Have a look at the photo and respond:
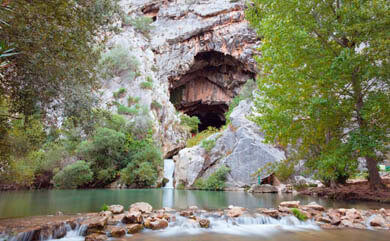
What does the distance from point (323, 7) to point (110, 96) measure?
25.1 meters

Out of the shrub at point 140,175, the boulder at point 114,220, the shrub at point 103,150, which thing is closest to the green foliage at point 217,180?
the shrub at point 140,175

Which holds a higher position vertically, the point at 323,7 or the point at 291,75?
the point at 323,7

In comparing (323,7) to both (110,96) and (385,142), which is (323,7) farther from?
(110,96)

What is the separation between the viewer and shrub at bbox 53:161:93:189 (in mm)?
17719

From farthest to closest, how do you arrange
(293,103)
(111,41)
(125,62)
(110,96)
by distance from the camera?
(111,41)
(125,62)
(110,96)
(293,103)

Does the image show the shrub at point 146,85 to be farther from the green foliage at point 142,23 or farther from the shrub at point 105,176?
the shrub at point 105,176

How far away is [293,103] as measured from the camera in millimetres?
8359

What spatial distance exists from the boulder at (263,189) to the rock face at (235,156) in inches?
34.1

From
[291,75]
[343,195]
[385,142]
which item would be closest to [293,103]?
[291,75]

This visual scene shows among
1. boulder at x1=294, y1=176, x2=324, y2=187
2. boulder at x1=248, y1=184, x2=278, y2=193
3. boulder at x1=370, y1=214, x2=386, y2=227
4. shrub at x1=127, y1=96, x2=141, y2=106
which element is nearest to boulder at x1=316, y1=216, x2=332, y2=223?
boulder at x1=370, y1=214, x2=386, y2=227

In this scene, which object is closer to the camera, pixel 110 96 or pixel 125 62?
pixel 110 96

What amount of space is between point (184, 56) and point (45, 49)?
28.8 metres

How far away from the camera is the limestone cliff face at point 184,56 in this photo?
Answer: 29781 mm

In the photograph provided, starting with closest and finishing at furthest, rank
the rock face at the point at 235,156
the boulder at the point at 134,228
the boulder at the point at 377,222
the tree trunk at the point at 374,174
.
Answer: the boulder at the point at 134,228, the boulder at the point at 377,222, the tree trunk at the point at 374,174, the rock face at the point at 235,156
